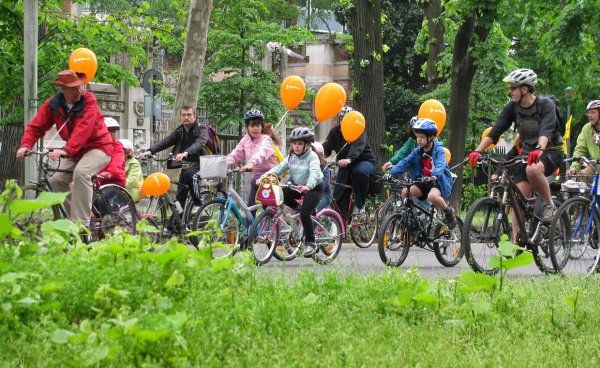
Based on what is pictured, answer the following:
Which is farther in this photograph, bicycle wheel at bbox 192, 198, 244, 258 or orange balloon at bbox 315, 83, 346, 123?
orange balloon at bbox 315, 83, 346, 123

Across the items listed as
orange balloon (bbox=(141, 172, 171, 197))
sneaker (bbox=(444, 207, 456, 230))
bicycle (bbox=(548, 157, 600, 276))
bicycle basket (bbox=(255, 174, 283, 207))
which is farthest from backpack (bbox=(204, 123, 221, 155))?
bicycle (bbox=(548, 157, 600, 276))

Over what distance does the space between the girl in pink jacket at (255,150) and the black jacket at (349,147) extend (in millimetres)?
2268

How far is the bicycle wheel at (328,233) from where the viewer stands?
43.0 ft

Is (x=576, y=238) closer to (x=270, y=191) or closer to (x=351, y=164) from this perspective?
(x=270, y=191)

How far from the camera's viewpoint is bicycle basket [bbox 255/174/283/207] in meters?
12.2

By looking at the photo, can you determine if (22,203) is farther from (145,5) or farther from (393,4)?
(393,4)

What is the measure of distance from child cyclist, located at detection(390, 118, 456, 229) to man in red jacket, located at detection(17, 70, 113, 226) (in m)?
3.33

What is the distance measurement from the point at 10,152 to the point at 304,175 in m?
13.2

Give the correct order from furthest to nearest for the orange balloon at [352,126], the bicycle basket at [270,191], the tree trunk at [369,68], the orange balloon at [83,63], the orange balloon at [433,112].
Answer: the tree trunk at [369,68] < the orange balloon at [433,112] < the orange balloon at [352,126] < the orange balloon at [83,63] < the bicycle basket at [270,191]

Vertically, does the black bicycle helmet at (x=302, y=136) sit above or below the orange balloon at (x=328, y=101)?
below

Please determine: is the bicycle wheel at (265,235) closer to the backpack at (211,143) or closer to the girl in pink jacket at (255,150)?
the girl in pink jacket at (255,150)

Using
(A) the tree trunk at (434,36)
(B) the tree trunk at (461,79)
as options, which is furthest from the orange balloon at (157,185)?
(A) the tree trunk at (434,36)

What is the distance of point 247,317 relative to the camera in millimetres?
5785

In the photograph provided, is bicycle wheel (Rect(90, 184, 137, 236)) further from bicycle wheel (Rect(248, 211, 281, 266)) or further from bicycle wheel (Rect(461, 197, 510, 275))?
bicycle wheel (Rect(461, 197, 510, 275))
